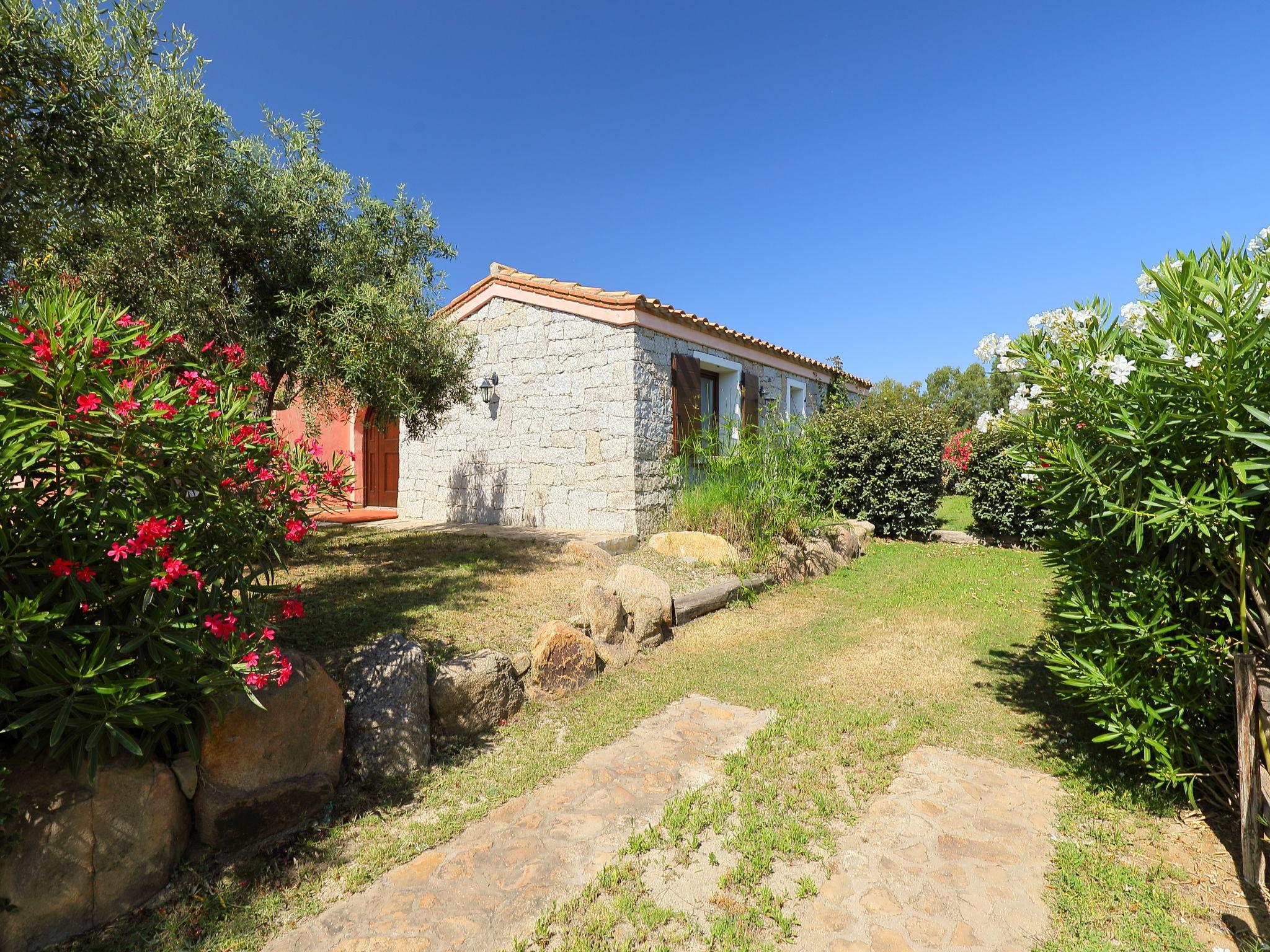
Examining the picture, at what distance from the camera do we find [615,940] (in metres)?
2.22

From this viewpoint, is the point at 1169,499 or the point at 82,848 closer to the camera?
the point at 82,848

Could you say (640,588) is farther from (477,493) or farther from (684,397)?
(477,493)

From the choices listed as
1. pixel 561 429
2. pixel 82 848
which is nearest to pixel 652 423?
pixel 561 429

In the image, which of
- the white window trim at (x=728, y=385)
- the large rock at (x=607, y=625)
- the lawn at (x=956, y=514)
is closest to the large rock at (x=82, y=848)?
the large rock at (x=607, y=625)

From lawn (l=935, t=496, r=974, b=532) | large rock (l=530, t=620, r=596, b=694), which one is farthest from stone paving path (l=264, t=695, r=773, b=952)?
lawn (l=935, t=496, r=974, b=532)

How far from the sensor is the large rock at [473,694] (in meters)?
3.75

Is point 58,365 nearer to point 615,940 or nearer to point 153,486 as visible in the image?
point 153,486

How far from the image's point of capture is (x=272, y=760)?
2.82 m

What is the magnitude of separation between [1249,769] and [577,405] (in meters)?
7.88

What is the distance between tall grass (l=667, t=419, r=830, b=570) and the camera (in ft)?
26.2

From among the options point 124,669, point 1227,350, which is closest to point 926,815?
point 1227,350

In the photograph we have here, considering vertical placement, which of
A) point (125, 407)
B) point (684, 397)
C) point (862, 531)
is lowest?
point (862, 531)

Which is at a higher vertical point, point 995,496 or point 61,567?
point 995,496

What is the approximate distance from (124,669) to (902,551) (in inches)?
396
